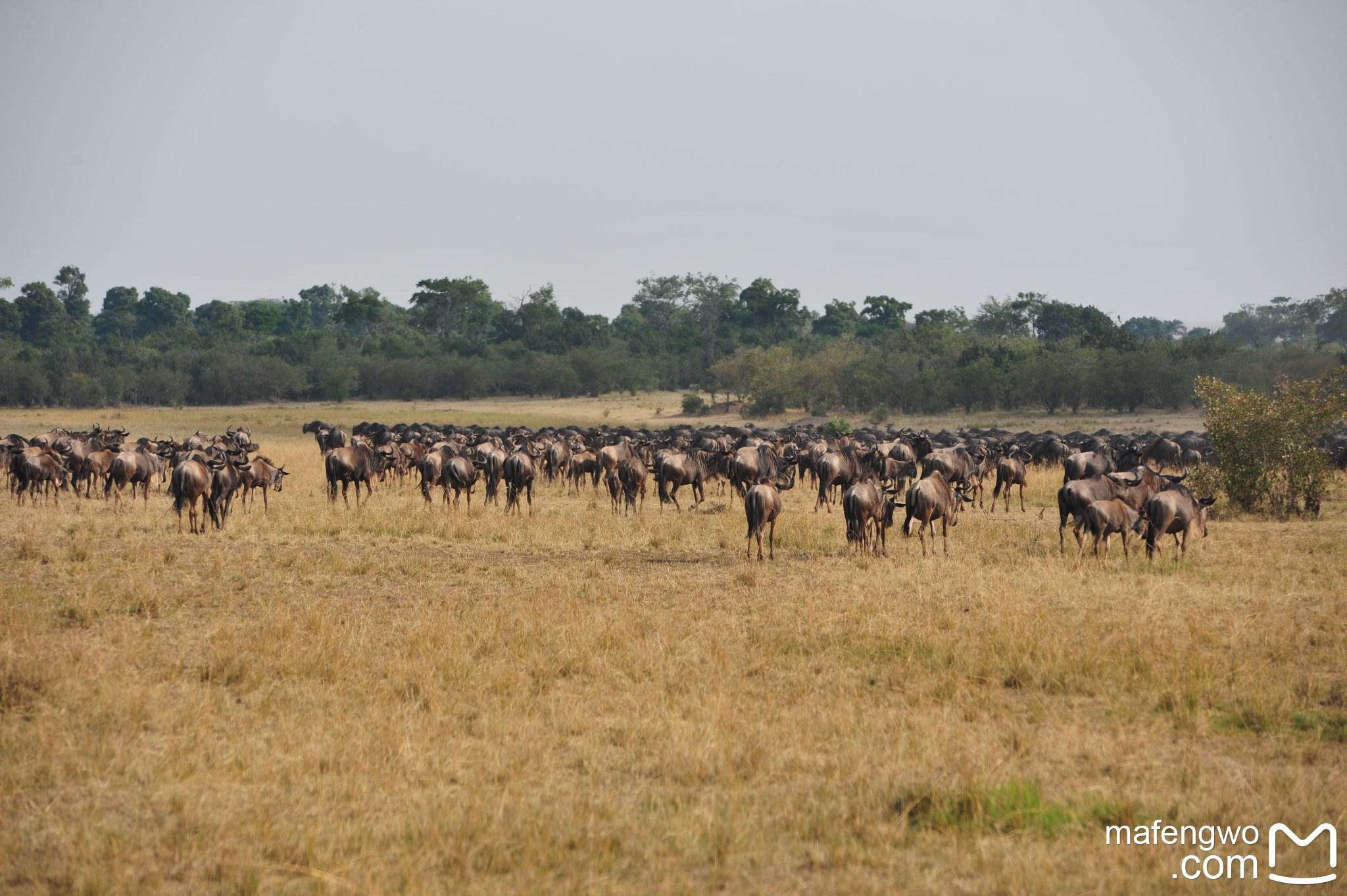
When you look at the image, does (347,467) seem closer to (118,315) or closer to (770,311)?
(770,311)

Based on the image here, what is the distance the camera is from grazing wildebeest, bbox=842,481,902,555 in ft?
48.1

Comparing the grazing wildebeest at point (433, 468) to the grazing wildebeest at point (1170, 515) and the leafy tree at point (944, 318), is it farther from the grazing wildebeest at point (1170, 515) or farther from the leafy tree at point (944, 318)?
the leafy tree at point (944, 318)

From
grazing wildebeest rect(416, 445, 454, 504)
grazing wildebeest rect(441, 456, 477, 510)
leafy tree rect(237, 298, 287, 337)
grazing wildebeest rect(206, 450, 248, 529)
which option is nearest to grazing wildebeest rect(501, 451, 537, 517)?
grazing wildebeest rect(441, 456, 477, 510)

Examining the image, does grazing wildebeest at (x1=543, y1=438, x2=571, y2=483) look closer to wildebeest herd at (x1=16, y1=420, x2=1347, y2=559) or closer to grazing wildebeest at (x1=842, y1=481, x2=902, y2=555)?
wildebeest herd at (x1=16, y1=420, x2=1347, y2=559)

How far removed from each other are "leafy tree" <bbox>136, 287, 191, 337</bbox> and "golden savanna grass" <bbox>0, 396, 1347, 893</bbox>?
498 feet

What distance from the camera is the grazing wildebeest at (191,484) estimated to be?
648 inches

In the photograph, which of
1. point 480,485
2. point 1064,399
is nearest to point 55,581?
point 480,485

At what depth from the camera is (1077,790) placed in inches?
240

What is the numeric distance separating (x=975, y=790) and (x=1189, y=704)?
9.39 ft

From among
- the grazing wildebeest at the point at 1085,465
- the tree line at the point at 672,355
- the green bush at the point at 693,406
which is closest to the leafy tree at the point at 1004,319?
the tree line at the point at 672,355

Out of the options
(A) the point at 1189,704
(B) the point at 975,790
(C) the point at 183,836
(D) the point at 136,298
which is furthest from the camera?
(D) the point at 136,298

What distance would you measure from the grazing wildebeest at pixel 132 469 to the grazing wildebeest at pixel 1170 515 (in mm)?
18047

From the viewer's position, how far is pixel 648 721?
7.35 metres

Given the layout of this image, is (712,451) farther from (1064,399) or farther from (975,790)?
(1064,399)
